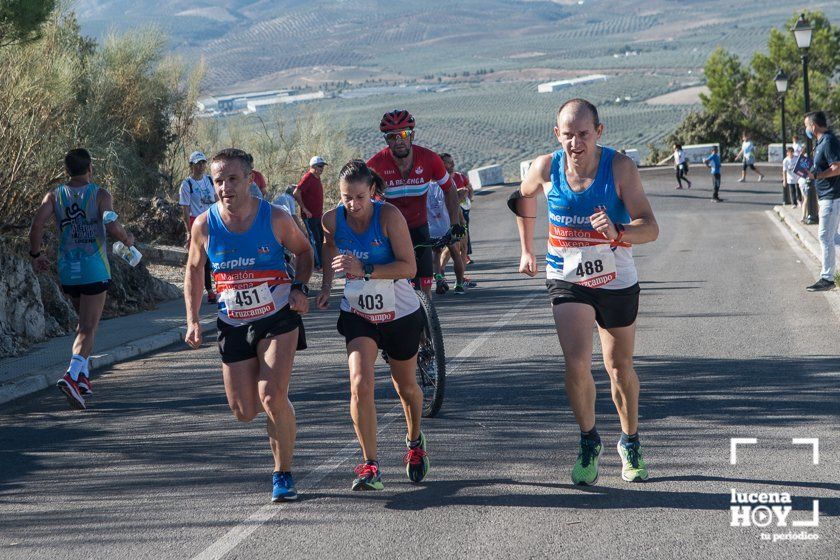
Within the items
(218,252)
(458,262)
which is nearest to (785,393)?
(218,252)

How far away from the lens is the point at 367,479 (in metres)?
6.46

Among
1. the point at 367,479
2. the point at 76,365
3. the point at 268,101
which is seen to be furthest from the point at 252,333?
the point at 268,101

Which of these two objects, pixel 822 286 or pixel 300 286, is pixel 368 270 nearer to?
pixel 300 286

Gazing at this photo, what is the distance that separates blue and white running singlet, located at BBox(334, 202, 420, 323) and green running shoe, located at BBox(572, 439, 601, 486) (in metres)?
1.17

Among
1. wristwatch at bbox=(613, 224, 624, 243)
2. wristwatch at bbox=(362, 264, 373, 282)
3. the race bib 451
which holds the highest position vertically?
wristwatch at bbox=(613, 224, 624, 243)

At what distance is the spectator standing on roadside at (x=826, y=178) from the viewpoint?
13.7m

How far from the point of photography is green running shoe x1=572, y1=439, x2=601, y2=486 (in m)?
6.43

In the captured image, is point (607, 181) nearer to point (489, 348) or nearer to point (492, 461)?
point (492, 461)

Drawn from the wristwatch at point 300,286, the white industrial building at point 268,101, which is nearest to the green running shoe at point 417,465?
the wristwatch at point 300,286

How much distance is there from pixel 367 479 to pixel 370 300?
924 millimetres

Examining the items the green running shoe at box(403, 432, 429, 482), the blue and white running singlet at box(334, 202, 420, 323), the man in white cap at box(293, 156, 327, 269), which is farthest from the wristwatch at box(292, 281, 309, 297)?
the man in white cap at box(293, 156, 327, 269)

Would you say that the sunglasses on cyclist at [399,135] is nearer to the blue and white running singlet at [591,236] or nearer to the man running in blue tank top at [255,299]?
the man running in blue tank top at [255,299]

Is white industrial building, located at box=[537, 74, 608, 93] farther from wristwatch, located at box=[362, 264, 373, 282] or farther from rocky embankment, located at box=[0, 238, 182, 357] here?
wristwatch, located at box=[362, 264, 373, 282]

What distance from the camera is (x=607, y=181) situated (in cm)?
639
